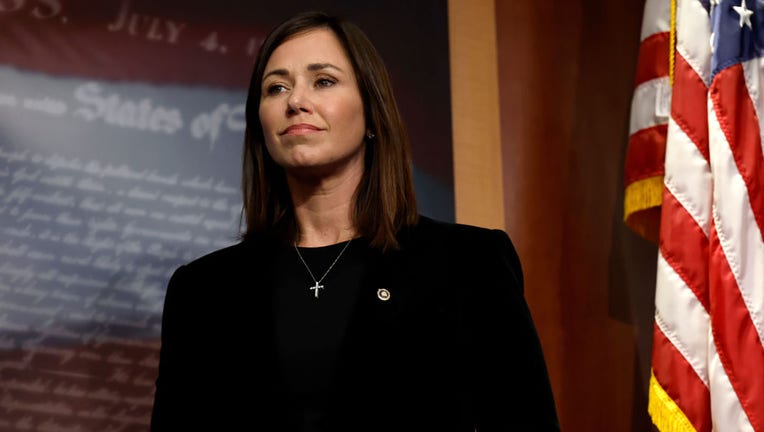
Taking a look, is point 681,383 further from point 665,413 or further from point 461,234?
point 461,234

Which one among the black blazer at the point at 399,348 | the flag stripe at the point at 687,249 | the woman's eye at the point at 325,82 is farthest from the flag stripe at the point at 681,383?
the woman's eye at the point at 325,82

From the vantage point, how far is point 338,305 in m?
1.55

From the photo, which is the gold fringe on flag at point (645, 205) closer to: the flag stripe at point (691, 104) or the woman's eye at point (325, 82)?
the flag stripe at point (691, 104)

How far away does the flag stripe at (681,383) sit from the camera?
203 centimetres

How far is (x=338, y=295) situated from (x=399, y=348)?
154 millimetres

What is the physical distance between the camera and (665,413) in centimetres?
207

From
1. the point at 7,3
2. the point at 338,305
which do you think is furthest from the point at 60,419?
the point at 7,3

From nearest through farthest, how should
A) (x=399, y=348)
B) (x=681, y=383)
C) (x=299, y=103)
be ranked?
(x=399, y=348) → (x=299, y=103) → (x=681, y=383)

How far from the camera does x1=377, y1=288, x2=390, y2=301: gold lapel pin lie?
154 centimetres

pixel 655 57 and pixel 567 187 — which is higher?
pixel 655 57

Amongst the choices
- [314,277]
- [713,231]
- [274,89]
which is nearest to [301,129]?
[274,89]

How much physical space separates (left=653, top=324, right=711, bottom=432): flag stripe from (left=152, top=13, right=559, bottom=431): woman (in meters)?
0.64

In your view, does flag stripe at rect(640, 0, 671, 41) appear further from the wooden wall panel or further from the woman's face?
the woman's face

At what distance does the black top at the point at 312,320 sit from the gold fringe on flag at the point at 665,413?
918mm
